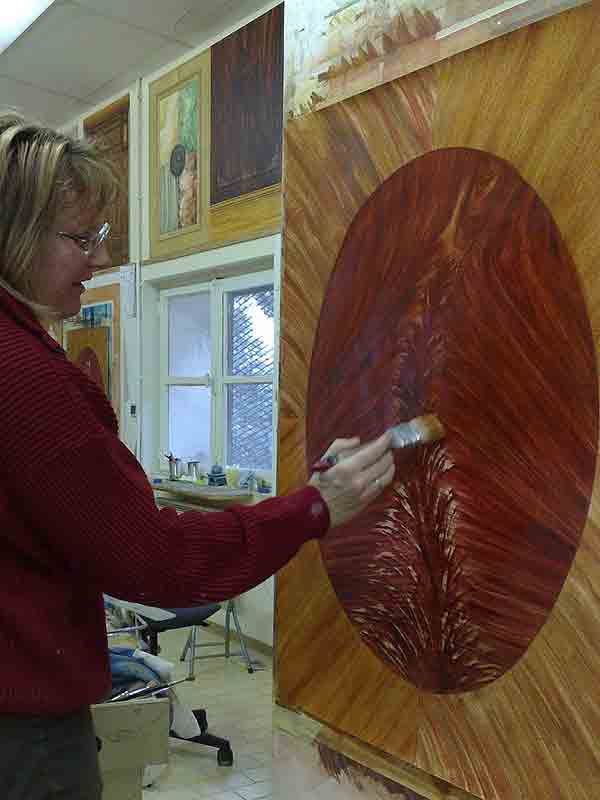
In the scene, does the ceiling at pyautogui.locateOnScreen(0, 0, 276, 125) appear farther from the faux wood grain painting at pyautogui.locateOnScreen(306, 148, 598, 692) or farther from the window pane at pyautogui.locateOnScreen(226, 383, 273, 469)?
the faux wood grain painting at pyautogui.locateOnScreen(306, 148, 598, 692)

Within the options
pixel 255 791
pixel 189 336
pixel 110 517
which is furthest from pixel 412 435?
pixel 189 336

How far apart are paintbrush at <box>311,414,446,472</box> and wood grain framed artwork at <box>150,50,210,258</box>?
3513mm

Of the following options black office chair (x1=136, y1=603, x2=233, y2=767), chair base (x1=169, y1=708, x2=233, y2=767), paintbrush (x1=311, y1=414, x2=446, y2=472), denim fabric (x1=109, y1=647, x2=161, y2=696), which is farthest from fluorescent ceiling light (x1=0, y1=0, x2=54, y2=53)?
paintbrush (x1=311, y1=414, x2=446, y2=472)

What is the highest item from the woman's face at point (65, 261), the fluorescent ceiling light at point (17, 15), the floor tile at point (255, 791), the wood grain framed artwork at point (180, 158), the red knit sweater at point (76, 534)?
the fluorescent ceiling light at point (17, 15)

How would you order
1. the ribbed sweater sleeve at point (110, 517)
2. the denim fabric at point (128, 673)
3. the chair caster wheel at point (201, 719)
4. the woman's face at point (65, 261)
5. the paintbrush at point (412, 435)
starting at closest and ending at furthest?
1. the ribbed sweater sleeve at point (110, 517)
2. the woman's face at point (65, 261)
3. the paintbrush at point (412, 435)
4. the denim fabric at point (128, 673)
5. the chair caster wheel at point (201, 719)

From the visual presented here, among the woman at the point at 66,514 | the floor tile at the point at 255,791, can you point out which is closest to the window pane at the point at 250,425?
the floor tile at the point at 255,791

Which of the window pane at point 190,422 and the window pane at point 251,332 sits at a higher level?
the window pane at point 251,332

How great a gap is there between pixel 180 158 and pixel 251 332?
1129 millimetres

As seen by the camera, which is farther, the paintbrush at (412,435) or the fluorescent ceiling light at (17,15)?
the fluorescent ceiling light at (17,15)

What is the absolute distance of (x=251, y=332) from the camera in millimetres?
4656

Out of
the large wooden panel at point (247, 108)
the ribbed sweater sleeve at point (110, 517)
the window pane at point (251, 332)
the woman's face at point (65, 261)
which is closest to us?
the ribbed sweater sleeve at point (110, 517)

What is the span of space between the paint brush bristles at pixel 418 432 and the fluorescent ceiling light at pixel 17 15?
11.9ft

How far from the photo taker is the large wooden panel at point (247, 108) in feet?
13.2

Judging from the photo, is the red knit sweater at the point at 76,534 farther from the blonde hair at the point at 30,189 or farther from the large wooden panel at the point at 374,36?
the large wooden panel at the point at 374,36
